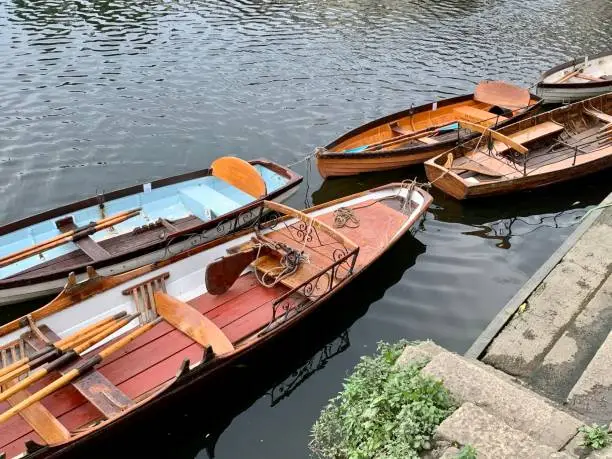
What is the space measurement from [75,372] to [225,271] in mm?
3096

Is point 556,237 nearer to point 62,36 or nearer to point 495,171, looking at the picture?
point 495,171

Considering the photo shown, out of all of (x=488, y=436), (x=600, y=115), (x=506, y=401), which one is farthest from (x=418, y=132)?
(x=488, y=436)

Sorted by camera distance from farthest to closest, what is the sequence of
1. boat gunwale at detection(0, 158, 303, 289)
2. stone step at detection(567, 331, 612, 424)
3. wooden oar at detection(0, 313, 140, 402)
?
1. boat gunwale at detection(0, 158, 303, 289)
2. wooden oar at detection(0, 313, 140, 402)
3. stone step at detection(567, 331, 612, 424)

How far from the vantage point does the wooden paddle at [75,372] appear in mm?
7164

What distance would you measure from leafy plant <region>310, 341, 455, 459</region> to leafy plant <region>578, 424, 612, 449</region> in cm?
136

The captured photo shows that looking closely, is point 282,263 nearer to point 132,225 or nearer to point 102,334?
point 102,334

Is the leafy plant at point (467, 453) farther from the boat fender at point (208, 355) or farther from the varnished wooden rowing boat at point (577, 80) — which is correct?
the varnished wooden rowing boat at point (577, 80)

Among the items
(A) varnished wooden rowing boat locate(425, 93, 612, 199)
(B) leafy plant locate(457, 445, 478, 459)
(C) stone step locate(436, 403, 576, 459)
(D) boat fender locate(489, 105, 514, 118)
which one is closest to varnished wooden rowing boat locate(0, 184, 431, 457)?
(A) varnished wooden rowing boat locate(425, 93, 612, 199)

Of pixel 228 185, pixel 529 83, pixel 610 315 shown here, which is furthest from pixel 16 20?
pixel 610 315

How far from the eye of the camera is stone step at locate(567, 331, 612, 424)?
6727mm

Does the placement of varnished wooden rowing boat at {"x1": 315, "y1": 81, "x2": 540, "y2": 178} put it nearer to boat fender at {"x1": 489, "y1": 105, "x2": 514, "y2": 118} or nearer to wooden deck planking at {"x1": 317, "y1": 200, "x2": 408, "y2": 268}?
boat fender at {"x1": 489, "y1": 105, "x2": 514, "y2": 118}

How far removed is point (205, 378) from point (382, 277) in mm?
5078

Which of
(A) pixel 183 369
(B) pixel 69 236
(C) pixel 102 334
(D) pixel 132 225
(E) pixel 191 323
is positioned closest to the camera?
(A) pixel 183 369

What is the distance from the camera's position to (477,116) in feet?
57.4
